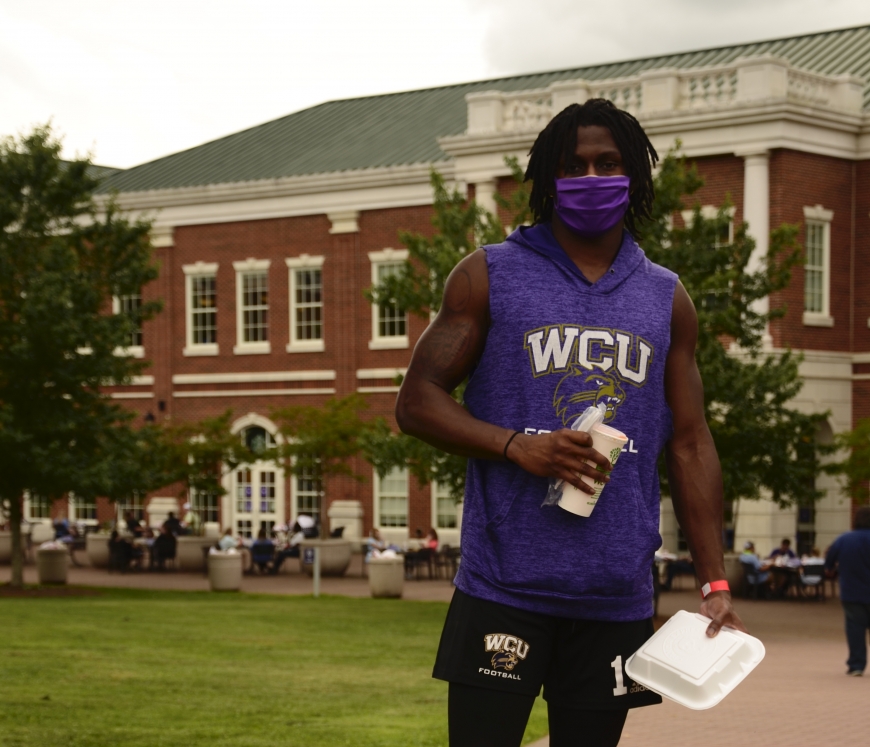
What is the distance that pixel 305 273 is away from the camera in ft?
142

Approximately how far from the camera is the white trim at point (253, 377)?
4291 centimetres

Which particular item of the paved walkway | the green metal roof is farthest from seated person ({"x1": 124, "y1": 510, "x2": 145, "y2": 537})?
the paved walkway

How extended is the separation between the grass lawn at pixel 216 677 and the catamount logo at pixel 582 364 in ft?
20.0

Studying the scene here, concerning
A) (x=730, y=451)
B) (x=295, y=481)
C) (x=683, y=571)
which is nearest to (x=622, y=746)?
(x=730, y=451)

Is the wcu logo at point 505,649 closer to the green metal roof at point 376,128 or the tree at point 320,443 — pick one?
the tree at point 320,443

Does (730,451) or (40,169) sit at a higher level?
(40,169)

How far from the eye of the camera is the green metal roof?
4012 centimetres

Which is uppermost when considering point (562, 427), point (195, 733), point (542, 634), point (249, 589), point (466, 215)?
point (466, 215)

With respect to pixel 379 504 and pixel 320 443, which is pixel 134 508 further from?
pixel 320 443

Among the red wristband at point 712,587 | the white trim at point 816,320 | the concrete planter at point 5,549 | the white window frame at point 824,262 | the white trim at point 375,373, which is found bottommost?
the concrete planter at point 5,549

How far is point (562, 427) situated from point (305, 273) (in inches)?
1566

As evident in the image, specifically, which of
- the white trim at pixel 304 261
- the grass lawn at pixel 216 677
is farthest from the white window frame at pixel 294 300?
the grass lawn at pixel 216 677

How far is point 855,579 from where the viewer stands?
15.5m

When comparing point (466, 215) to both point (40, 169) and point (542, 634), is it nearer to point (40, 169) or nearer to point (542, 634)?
point (40, 169)
